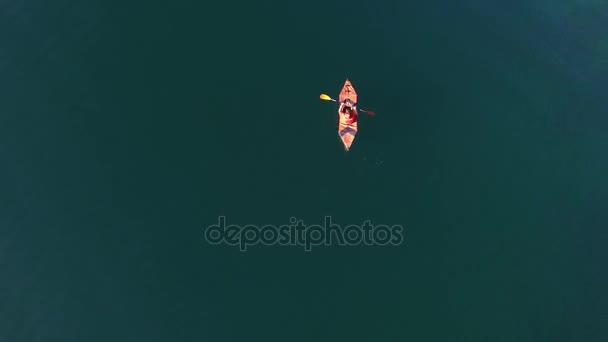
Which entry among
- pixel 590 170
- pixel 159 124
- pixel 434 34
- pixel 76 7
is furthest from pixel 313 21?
pixel 590 170

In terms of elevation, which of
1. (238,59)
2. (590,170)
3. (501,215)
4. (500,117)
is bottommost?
(501,215)

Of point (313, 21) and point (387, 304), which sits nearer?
point (387, 304)

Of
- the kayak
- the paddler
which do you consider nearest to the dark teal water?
the kayak

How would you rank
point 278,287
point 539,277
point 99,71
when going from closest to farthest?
point 278,287 < point 539,277 < point 99,71

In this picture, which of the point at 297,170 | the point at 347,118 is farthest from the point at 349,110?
the point at 297,170

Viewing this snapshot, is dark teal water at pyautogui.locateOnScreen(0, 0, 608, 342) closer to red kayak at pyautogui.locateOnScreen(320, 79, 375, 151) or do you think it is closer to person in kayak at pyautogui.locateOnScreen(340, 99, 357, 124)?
red kayak at pyautogui.locateOnScreen(320, 79, 375, 151)

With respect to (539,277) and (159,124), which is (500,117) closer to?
(539,277)

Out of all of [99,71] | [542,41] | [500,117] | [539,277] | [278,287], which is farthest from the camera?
[542,41]

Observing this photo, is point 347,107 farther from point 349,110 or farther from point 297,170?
point 297,170
